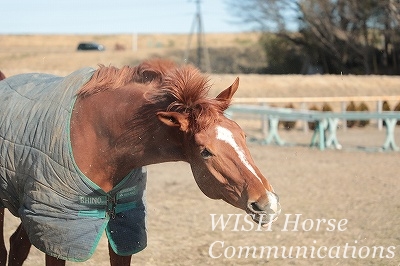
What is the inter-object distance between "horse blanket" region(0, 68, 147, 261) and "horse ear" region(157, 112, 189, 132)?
1.89 ft

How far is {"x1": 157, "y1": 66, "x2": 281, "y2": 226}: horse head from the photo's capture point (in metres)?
3.03

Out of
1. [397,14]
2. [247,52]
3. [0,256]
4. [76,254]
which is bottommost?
[247,52]

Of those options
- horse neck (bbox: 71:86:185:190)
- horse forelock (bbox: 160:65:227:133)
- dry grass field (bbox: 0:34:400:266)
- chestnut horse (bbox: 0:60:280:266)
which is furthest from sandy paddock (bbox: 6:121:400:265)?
horse forelock (bbox: 160:65:227:133)

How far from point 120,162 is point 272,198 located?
0.97 m

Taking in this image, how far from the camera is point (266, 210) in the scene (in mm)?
2973

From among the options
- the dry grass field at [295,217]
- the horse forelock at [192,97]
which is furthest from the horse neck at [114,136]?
the dry grass field at [295,217]

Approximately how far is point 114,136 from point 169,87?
16.6 inches

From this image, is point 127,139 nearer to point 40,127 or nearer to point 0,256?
point 40,127

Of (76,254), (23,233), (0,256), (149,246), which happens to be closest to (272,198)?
(76,254)

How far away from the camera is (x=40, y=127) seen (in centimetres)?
362

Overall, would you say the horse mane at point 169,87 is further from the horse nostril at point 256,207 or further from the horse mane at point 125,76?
the horse nostril at point 256,207

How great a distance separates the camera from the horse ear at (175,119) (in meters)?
3.25

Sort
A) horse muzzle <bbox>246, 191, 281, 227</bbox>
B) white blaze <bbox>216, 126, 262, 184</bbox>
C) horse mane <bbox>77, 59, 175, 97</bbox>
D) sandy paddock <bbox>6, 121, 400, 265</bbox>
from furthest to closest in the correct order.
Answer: sandy paddock <bbox>6, 121, 400, 265</bbox> → horse mane <bbox>77, 59, 175, 97</bbox> → white blaze <bbox>216, 126, 262, 184</bbox> → horse muzzle <bbox>246, 191, 281, 227</bbox>

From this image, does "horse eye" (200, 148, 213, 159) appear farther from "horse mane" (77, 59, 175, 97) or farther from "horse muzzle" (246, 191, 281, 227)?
"horse mane" (77, 59, 175, 97)
